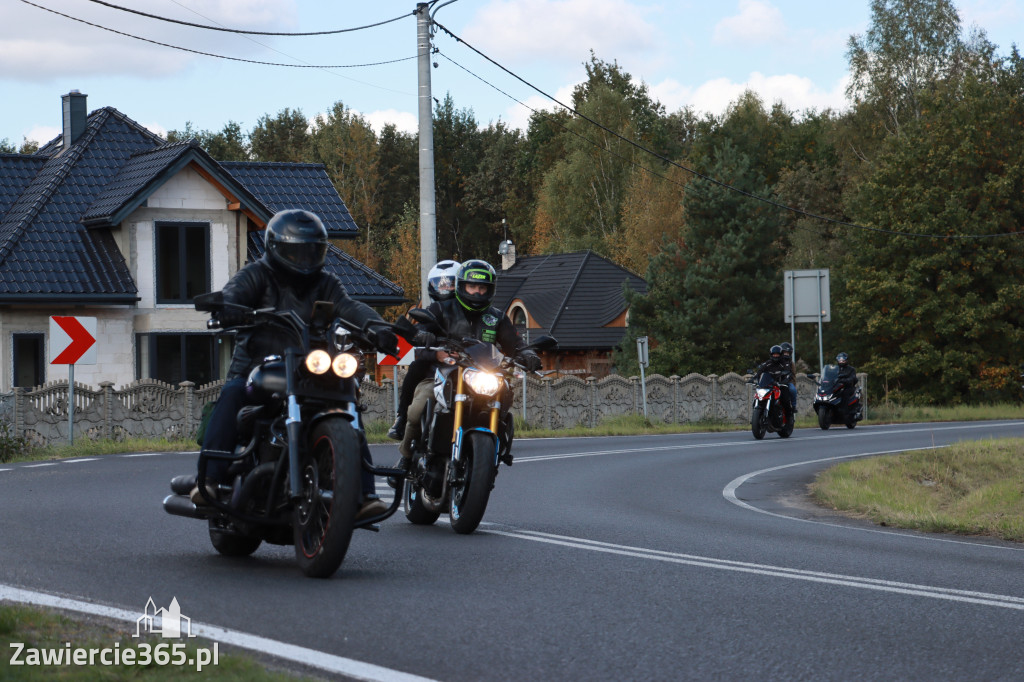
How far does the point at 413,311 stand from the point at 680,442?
15.6 metres

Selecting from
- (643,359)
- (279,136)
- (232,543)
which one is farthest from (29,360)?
(279,136)

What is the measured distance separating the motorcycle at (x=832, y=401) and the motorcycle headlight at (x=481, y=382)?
22.3 metres

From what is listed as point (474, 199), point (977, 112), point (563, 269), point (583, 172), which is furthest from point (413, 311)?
point (474, 199)

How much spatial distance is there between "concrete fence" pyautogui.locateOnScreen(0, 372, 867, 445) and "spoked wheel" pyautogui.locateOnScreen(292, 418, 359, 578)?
9802 millimetres

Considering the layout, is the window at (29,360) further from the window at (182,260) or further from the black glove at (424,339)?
the black glove at (424,339)

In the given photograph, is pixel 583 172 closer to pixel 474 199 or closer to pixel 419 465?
pixel 474 199

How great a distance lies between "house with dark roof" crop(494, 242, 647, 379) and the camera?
5909cm

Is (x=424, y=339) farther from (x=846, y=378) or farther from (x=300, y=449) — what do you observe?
(x=846, y=378)

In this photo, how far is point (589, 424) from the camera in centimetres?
3394

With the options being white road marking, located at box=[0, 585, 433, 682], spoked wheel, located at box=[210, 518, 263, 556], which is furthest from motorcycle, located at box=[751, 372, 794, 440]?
white road marking, located at box=[0, 585, 433, 682]

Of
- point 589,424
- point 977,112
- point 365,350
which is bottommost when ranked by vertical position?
point 589,424

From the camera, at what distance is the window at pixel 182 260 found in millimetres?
31641

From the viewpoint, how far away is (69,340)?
20.7m

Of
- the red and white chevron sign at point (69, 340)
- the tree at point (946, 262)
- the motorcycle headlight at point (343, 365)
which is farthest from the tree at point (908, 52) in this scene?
the motorcycle headlight at point (343, 365)
